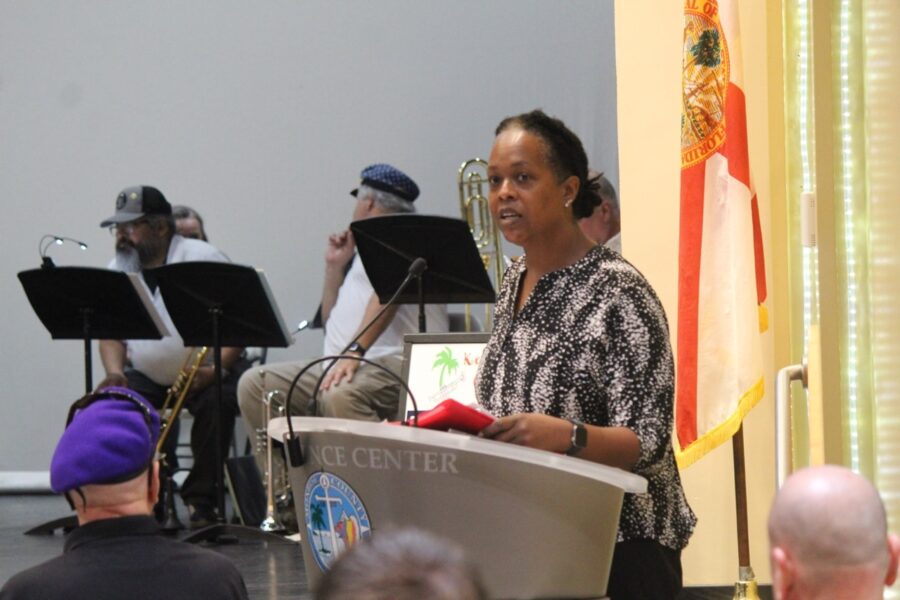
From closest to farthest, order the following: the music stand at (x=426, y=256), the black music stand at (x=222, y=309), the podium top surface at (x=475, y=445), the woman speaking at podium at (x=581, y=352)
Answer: the podium top surface at (x=475, y=445) < the woman speaking at podium at (x=581, y=352) < the music stand at (x=426, y=256) < the black music stand at (x=222, y=309)

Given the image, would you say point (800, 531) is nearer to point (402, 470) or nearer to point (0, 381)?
point (402, 470)

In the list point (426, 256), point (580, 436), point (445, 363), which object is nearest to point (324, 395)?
point (426, 256)

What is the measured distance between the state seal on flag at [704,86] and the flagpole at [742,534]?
0.82 meters

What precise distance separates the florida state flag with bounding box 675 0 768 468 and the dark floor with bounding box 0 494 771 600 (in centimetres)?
98

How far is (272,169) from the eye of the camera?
27.8 feet

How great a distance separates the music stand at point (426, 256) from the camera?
528 cm

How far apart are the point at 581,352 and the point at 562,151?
0.44 metres

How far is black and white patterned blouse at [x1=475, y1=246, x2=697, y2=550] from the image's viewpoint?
2.44 metres

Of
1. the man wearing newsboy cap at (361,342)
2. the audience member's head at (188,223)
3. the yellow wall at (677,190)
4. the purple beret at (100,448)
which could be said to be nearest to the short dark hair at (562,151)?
the purple beret at (100,448)

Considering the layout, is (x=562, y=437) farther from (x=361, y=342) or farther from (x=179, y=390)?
(x=179, y=390)

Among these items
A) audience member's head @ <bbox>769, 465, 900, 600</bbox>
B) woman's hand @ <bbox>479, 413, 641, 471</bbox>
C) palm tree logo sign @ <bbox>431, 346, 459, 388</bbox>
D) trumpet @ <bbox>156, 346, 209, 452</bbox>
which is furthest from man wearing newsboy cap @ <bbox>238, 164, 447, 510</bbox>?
audience member's head @ <bbox>769, 465, 900, 600</bbox>

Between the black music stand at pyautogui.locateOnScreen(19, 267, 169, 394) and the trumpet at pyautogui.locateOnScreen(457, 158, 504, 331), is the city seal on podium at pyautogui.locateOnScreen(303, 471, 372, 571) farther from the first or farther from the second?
the trumpet at pyautogui.locateOnScreen(457, 158, 504, 331)

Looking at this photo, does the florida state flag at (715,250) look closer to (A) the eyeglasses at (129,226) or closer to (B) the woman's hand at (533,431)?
(B) the woman's hand at (533,431)

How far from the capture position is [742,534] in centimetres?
393
